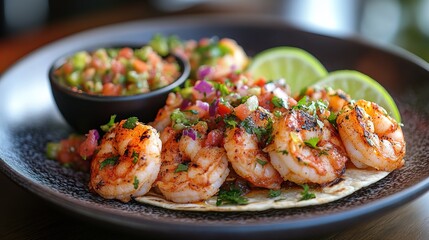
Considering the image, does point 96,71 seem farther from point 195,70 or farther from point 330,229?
point 330,229

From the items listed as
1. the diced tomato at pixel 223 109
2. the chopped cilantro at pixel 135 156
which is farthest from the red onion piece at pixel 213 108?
the chopped cilantro at pixel 135 156

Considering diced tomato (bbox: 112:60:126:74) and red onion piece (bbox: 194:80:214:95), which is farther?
diced tomato (bbox: 112:60:126:74)

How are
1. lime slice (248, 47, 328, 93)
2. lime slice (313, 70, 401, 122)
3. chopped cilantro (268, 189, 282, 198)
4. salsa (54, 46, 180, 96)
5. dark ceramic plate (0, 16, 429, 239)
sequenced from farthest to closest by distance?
lime slice (248, 47, 328, 93), salsa (54, 46, 180, 96), lime slice (313, 70, 401, 122), chopped cilantro (268, 189, 282, 198), dark ceramic plate (0, 16, 429, 239)

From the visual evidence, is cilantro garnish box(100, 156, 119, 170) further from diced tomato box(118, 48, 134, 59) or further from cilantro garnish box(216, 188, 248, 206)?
diced tomato box(118, 48, 134, 59)

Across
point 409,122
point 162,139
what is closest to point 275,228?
point 162,139

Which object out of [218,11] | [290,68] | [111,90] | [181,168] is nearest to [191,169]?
[181,168]

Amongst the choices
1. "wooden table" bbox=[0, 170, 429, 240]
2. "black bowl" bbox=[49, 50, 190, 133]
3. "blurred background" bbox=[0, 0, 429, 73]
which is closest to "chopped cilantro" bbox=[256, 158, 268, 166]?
"wooden table" bbox=[0, 170, 429, 240]
